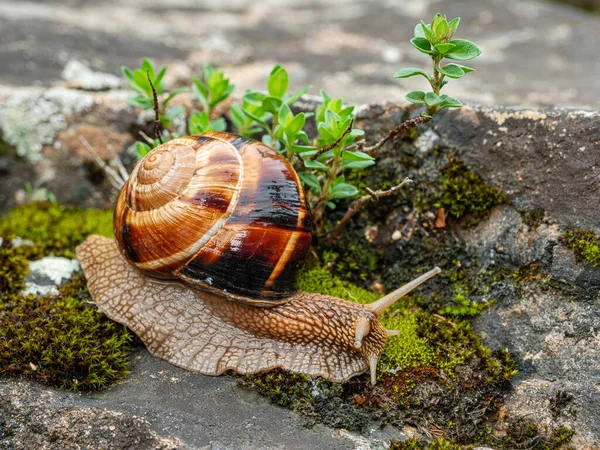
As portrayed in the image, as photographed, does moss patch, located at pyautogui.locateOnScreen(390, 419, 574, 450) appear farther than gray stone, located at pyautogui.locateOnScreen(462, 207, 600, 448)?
No

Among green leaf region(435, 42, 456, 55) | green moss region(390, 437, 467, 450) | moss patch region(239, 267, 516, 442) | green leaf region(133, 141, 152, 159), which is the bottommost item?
green moss region(390, 437, 467, 450)

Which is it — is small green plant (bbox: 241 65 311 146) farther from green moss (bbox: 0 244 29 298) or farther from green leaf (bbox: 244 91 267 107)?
green moss (bbox: 0 244 29 298)

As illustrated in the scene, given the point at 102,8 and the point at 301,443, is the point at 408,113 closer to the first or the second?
the point at 301,443

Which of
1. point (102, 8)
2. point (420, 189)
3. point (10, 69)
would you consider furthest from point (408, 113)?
point (102, 8)

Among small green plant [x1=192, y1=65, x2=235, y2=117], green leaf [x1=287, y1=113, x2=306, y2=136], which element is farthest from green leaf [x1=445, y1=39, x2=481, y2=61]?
small green plant [x1=192, y1=65, x2=235, y2=117]

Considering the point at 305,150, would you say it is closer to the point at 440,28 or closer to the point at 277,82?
the point at 277,82

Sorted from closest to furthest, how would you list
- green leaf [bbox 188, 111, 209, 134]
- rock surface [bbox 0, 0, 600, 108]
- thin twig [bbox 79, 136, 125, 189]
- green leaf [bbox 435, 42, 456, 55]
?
green leaf [bbox 435, 42, 456, 55] → green leaf [bbox 188, 111, 209, 134] → thin twig [bbox 79, 136, 125, 189] → rock surface [bbox 0, 0, 600, 108]

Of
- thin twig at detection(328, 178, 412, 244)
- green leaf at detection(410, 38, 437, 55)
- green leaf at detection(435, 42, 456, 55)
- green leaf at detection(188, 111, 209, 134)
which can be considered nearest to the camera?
green leaf at detection(435, 42, 456, 55)
